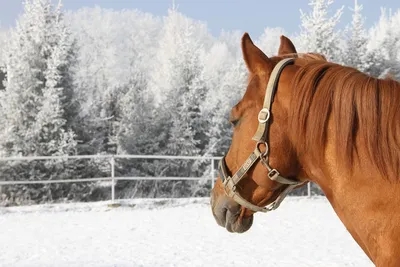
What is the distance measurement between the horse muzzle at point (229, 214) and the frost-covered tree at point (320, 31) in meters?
15.4

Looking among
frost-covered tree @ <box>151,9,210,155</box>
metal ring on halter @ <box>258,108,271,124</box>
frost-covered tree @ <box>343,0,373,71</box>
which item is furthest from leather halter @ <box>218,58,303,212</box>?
frost-covered tree @ <box>343,0,373,71</box>

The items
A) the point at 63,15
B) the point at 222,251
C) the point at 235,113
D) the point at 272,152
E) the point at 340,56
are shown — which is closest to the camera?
the point at 272,152

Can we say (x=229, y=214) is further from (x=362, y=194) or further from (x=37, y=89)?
(x=37, y=89)

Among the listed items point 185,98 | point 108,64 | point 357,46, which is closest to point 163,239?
point 185,98

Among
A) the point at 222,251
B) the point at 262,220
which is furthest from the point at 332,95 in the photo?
the point at 262,220

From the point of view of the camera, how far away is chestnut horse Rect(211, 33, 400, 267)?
3.90 feet

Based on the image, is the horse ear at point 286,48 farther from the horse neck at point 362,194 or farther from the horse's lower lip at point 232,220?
the horse's lower lip at point 232,220

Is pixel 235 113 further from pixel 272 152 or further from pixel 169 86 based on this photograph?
pixel 169 86

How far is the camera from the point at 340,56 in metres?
17.7

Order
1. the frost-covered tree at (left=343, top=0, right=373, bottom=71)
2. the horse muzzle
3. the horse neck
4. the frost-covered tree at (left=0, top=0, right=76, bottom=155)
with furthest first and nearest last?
the frost-covered tree at (left=343, top=0, right=373, bottom=71)
the frost-covered tree at (left=0, top=0, right=76, bottom=155)
the horse muzzle
the horse neck

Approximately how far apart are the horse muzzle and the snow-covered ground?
337cm

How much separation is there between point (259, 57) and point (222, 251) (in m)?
4.39

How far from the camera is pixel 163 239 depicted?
6230 millimetres

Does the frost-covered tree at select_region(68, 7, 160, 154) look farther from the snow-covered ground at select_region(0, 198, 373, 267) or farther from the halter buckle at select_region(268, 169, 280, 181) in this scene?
the halter buckle at select_region(268, 169, 280, 181)
